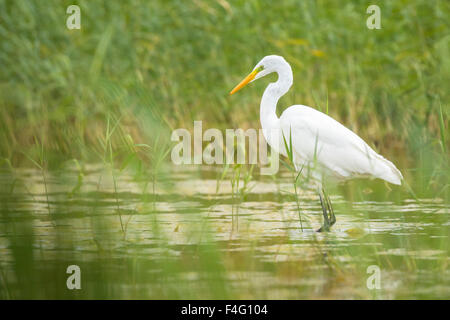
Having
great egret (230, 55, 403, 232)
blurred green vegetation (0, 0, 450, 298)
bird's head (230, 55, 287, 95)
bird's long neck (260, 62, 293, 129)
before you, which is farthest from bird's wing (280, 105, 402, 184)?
blurred green vegetation (0, 0, 450, 298)

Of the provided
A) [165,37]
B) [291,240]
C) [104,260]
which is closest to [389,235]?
[291,240]

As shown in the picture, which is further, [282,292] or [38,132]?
[38,132]

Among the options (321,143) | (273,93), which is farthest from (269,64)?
(321,143)

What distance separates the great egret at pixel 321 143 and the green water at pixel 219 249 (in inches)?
14.1

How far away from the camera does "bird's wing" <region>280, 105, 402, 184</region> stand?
20.6 feet

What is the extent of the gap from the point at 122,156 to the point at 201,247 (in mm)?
5210

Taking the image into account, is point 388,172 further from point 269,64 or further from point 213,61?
point 213,61

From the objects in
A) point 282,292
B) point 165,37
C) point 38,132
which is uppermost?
point 165,37

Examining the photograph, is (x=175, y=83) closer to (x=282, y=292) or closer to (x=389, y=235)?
(x=389, y=235)

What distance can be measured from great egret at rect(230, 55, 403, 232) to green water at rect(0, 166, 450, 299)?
14.1 inches

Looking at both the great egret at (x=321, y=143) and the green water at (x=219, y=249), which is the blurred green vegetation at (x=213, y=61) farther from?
the great egret at (x=321, y=143)

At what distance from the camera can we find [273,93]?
6.62 metres

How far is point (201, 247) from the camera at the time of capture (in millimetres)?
5211

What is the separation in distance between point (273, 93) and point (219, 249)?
6.24 ft
